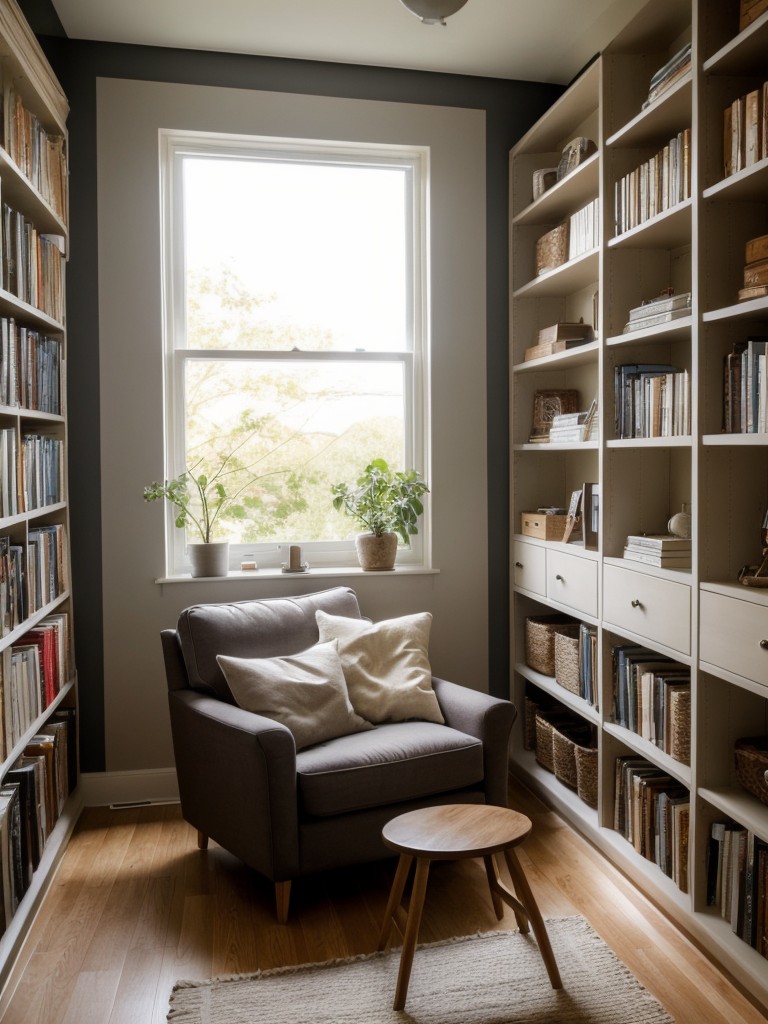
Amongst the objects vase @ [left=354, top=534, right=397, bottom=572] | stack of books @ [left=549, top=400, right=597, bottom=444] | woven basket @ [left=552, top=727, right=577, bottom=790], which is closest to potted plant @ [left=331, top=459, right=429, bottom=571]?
vase @ [left=354, top=534, right=397, bottom=572]

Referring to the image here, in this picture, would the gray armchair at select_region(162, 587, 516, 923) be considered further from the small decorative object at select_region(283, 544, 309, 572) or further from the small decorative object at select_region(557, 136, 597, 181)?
the small decorative object at select_region(557, 136, 597, 181)

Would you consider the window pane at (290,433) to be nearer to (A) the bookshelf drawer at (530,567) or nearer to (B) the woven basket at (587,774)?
(A) the bookshelf drawer at (530,567)

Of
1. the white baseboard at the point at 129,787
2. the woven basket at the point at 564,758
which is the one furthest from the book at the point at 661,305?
the white baseboard at the point at 129,787

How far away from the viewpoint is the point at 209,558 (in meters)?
3.57

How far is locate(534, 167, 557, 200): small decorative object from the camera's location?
3.53 m

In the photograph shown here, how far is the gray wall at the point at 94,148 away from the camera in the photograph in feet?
11.3

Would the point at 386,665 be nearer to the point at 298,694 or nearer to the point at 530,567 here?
the point at 298,694

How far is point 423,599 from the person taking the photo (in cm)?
381

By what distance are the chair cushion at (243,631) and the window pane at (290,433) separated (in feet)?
1.64

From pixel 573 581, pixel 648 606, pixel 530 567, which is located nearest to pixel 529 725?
pixel 530 567

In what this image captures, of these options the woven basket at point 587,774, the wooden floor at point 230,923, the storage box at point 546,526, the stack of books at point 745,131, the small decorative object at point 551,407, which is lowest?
the wooden floor at point 230,923

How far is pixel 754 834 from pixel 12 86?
312 cm

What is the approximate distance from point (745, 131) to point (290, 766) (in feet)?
7.09

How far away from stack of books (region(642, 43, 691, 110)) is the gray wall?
1.21 metres
